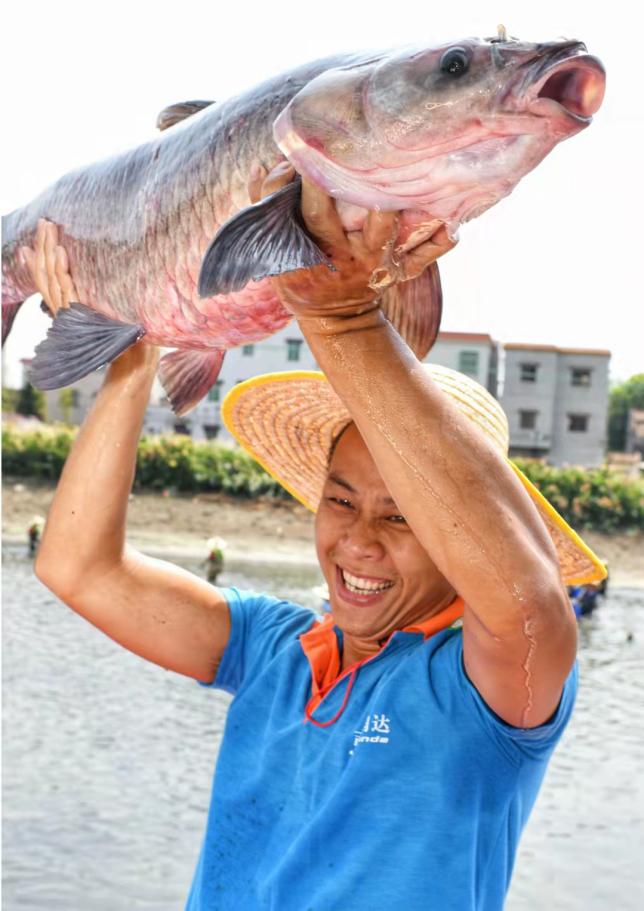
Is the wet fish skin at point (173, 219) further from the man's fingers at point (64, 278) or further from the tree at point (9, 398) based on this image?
the tree at point (9, 398)

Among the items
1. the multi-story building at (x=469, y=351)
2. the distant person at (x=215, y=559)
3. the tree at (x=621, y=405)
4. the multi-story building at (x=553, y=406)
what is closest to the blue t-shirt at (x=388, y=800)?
the distant person at (x=215, y=559)

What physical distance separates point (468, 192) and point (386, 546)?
2.69 feet

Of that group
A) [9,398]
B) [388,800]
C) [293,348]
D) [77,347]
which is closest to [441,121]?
[77,347]

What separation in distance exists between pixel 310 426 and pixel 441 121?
110cm

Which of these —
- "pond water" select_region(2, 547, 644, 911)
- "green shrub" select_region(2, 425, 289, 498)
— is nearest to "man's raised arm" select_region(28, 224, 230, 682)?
"pond water" select_region(2, 547, 644, 911)

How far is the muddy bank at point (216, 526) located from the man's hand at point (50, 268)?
20.3 meters

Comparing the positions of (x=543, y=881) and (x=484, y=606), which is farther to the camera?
(x=543, y=881)

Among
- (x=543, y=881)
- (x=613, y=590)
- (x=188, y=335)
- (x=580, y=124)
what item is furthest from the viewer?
(x=613, y=590)

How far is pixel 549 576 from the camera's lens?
4.92 ft

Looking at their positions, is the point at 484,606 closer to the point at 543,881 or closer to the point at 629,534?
the point at 543,881

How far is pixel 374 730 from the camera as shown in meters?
1.72

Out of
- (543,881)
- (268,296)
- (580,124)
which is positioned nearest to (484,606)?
(268,296)

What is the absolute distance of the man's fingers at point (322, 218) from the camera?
122cm

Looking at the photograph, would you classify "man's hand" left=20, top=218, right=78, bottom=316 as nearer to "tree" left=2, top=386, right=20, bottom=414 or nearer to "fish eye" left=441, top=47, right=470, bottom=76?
"fish eye" left=441, top=47, right=470, bottom=76
